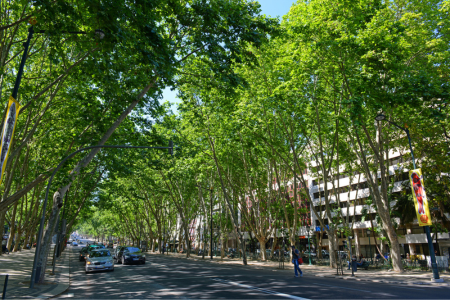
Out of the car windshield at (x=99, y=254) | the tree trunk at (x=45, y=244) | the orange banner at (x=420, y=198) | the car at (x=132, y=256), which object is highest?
the orange banner at (x=420, y=198)

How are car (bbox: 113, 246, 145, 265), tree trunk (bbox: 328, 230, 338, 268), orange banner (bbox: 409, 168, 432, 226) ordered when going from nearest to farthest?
orange banner (bbox: 409, 168, 432, 226) < tree trunk (bbox: 328, 230, 338, 268) < car (bbox: 113, 246, 145, 265)

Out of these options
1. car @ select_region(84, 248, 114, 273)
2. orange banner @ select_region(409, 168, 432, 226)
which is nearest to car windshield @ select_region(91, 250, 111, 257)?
car @ select_region(84, 248, 114, 273)

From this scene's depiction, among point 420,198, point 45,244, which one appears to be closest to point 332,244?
point 420,198

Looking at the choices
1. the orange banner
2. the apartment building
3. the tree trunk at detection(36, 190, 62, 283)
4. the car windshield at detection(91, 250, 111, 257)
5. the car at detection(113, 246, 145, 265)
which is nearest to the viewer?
the tree trunk at detection(36, 190, 62, 283)

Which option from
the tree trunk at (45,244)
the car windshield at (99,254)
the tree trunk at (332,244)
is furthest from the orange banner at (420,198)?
the car windshield at (99,254)

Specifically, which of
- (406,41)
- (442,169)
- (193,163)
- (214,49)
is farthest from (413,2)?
(193,163)

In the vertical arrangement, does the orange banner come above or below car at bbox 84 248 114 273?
above

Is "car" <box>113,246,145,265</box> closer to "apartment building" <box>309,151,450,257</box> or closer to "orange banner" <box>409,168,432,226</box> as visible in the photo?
"apartment building" <box>309,151,450,257</box>

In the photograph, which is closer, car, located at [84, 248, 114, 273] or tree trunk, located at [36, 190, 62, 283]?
tree trunk, located at [36, 190, 62, 283]

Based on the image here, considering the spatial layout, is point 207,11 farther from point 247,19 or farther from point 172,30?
point 172,30

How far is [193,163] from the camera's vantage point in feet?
93.8

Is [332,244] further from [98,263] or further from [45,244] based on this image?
[45,244]

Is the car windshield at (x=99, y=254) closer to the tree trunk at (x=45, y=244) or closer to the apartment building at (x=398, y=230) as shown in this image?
the tree trunk at (x=45, y=244)

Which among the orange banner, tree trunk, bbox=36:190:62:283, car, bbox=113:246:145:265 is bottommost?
car, bbox=113:246:145:265
